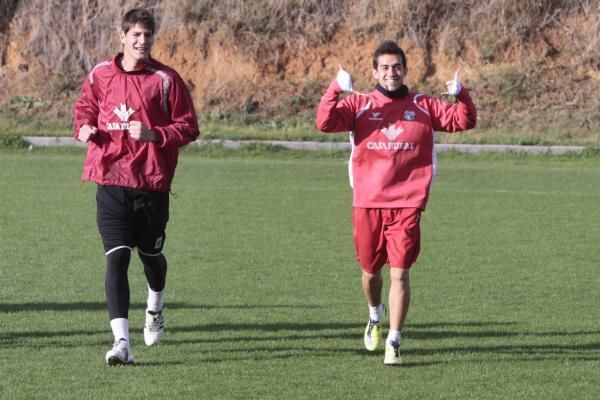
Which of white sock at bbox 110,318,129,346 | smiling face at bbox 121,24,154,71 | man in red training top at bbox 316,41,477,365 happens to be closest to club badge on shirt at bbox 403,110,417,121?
man in red training top at bbox 316,41,477,365

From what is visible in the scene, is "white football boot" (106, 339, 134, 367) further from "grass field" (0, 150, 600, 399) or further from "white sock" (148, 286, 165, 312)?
"white sock" (148, 286, 165, 312)

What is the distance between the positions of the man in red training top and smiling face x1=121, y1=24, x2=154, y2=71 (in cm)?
112

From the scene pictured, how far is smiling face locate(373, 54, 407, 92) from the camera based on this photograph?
7.99 m

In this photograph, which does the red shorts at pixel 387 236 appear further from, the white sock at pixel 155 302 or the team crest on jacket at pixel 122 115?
the team crest on jacket at pixel 122 115

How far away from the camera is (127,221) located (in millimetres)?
7887

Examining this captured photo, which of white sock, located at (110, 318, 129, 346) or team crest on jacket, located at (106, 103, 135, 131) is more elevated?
team crest on jacket, located at (106, 103, 135, 131)

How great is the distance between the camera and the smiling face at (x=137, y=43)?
303 inches

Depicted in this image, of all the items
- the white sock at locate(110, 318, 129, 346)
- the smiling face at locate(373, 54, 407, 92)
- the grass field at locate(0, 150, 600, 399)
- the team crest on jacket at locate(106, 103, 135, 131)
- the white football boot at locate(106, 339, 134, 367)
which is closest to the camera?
the grass field at locate(0, 150, 600, 399)

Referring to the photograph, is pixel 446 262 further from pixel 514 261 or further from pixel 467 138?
pixel 467 138

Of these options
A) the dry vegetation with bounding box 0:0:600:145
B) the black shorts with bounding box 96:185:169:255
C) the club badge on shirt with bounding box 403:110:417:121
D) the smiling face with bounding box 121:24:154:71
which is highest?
the smiling face with bounding box 121:24:154:71

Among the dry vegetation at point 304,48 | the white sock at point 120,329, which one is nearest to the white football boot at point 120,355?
the white sock at point 120,329

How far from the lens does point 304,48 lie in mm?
39375

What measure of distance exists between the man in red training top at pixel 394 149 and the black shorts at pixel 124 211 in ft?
3.67

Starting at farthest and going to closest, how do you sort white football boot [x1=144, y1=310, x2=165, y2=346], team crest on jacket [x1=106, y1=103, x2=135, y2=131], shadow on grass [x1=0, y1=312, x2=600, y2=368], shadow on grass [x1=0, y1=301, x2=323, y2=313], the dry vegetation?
the dry vegetation, shadow on grass [x1=0, y1=301, x2=323, y2=313], white football boot [x1=144, y1=310, x2=165, y2=346], shadow on grass [x1=0, y1=312, x2=600, y2=368], team crest on jacket [x1=106, y1=103, x2=135, y2=131]
